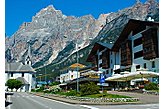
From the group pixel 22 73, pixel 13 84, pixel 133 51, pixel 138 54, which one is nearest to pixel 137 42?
pixel 138 54

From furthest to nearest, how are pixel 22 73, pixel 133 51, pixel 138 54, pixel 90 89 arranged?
1. pixel 22 73
2. pixel 133 51
3. pixel 138 54
4. pixel 90 89

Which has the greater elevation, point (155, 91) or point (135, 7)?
point (135, 7)

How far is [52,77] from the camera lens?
507 feet

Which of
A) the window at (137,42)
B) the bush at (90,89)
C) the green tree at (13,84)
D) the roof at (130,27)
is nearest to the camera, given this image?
the bush at (90,89)

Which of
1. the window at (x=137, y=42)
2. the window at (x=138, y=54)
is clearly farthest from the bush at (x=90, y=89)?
the window at (x=137, y=42)

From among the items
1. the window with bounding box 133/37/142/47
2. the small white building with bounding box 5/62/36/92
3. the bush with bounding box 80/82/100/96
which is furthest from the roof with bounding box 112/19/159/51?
the small white building with bounding box 5/62/36/92

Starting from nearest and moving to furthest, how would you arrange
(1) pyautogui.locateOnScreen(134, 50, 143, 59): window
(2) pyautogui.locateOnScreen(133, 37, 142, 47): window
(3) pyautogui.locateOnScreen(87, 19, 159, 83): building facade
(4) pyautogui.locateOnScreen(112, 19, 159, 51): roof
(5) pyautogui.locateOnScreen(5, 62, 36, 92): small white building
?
(3) pyautogui.locateOnScreen(87, 19, 159, 83): building facade, (4) pyautogui.locateOnScreen(112, 19, 159, 51): roof, (1) pyautogui.locateOnScreen(134, 50, 143, 59): window, (2) pyautogui.locateOnScreen(133, 37, 142, 47): window, (5) pyautogui.locateOnScreen(5, 62, 36, 92): small white building

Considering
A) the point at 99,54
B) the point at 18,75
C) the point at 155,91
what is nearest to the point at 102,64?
the point at 99,54

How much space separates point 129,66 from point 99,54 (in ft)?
64.6

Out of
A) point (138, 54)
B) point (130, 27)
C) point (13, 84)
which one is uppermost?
point (130, 27)

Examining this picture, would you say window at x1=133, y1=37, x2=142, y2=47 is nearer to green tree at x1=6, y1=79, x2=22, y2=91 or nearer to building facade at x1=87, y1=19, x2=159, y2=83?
building facade at x1=87, y1=19, x2=159, y2=83

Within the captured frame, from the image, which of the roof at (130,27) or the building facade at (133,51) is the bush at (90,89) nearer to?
the building facade at (133,51)

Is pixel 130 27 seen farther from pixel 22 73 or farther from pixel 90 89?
pixel 22 73
